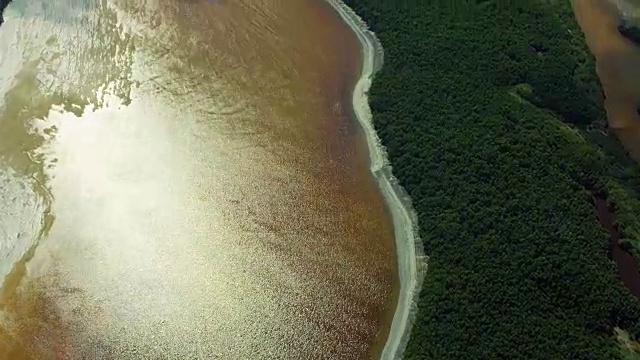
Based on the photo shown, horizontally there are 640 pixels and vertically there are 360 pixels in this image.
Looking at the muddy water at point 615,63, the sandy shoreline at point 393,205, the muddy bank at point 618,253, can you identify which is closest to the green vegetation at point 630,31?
the muddy water at point 615,63

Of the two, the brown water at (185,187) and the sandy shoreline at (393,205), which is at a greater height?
the sandy shoreline at (393,205)

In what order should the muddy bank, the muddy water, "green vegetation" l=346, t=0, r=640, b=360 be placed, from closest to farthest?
1. "green vegetation" l=346, t=0, r=640, b=360
2. the muddy bank
3. the muddy water

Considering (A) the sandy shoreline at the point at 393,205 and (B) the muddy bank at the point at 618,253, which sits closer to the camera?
(A) the sandy shoreline at the point at 393,205

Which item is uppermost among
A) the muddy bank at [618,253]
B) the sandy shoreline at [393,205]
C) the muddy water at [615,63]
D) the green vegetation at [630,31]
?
the green vegetation at [630,31]

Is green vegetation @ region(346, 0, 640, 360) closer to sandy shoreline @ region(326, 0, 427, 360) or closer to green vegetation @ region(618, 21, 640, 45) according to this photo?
sandy shoreline @ region(326, 0, 427, 360)

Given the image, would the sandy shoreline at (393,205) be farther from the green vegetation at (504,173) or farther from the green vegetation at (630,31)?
the green vegetation at (630,31)

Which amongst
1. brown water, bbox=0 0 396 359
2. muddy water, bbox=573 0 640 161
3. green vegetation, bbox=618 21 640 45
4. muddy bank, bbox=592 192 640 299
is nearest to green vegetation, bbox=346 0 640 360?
muddy bank, bbox=592 192 640 299

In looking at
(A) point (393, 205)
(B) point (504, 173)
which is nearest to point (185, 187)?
(A) point (393, 205)
